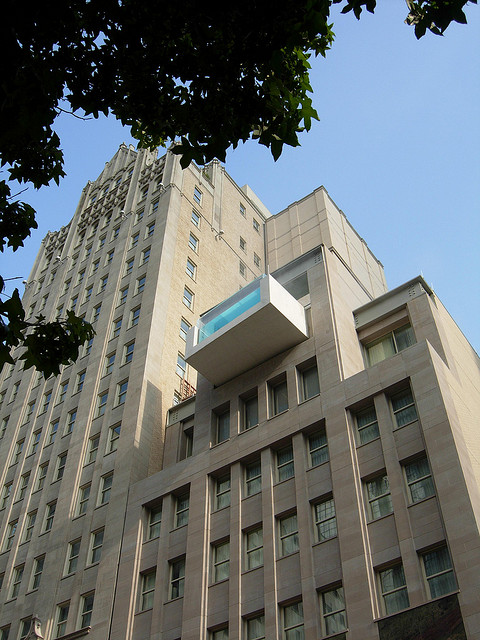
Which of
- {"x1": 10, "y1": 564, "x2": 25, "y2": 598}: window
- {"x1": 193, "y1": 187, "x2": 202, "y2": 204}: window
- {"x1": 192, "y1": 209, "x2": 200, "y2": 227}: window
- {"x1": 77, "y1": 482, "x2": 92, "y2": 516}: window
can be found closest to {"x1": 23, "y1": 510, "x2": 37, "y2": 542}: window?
{"x1": 10, "y1": 564, "x2": 25, "y2": 598}: window

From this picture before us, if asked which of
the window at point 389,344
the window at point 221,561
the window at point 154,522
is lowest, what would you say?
the window at point 221,561

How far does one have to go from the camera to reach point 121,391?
144ft

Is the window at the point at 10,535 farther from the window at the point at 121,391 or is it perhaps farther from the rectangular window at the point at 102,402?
the window at the point at 121,391

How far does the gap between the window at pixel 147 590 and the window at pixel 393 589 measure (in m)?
12.0

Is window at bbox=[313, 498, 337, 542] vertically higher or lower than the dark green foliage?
higher

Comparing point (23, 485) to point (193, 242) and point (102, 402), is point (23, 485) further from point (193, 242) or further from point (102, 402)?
point (193, 242)

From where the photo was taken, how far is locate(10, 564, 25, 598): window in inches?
1531

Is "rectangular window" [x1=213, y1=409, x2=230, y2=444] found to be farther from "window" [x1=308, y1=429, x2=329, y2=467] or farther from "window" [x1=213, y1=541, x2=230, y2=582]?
"window" [x1=213, y1=541, x2=230, y2=582]

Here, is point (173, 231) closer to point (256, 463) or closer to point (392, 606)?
point (256, 463)

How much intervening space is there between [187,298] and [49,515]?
19158 millimetres

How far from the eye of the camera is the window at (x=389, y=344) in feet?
112

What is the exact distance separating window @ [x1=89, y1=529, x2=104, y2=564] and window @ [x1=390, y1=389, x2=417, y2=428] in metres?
18.0

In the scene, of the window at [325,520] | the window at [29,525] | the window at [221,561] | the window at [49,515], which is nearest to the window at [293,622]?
the window at [325,520]

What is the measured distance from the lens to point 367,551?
81.4 ft
